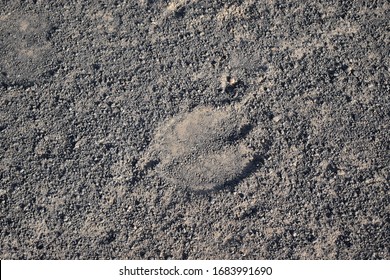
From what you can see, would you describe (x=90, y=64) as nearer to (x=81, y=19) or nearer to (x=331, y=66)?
(x=81, y=19)

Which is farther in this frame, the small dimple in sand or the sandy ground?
the small dimple in sand

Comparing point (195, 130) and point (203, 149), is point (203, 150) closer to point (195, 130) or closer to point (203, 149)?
point (203, 149)

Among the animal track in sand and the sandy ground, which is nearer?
the sandy ground

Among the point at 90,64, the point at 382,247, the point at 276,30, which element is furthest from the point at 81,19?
the point at 382,247

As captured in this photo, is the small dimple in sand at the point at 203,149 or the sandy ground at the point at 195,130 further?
the small dimple in sand at the point at 203,149
